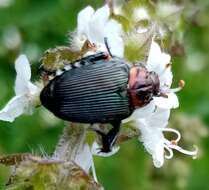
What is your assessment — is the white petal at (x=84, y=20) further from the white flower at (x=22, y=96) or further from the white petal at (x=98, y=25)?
the white flower at (x=22, y=96)

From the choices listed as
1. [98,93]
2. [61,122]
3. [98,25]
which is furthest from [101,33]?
[61,122]

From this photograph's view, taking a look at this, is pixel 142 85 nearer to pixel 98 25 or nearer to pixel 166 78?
pixel 166 78

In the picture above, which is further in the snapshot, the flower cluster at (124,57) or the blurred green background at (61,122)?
the blurred green background at (61,122)

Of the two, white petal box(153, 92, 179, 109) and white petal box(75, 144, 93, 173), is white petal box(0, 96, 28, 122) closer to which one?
white petal box(75, 144, 93, 173)

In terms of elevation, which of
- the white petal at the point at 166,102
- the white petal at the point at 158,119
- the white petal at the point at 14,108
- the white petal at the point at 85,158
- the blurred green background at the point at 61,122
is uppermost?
the white petal at the point at 14,108

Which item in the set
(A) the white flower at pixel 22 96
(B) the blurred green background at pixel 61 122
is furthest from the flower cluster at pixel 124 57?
(B) the blurred green background at pixel 61 122

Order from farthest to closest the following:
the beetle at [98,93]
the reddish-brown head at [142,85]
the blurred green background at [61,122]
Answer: the blurred green background at [61,122] < the reddish-brown head at [142,85] < the beetle at [98,93]

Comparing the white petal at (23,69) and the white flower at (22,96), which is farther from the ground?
the white petal at (23,69)
